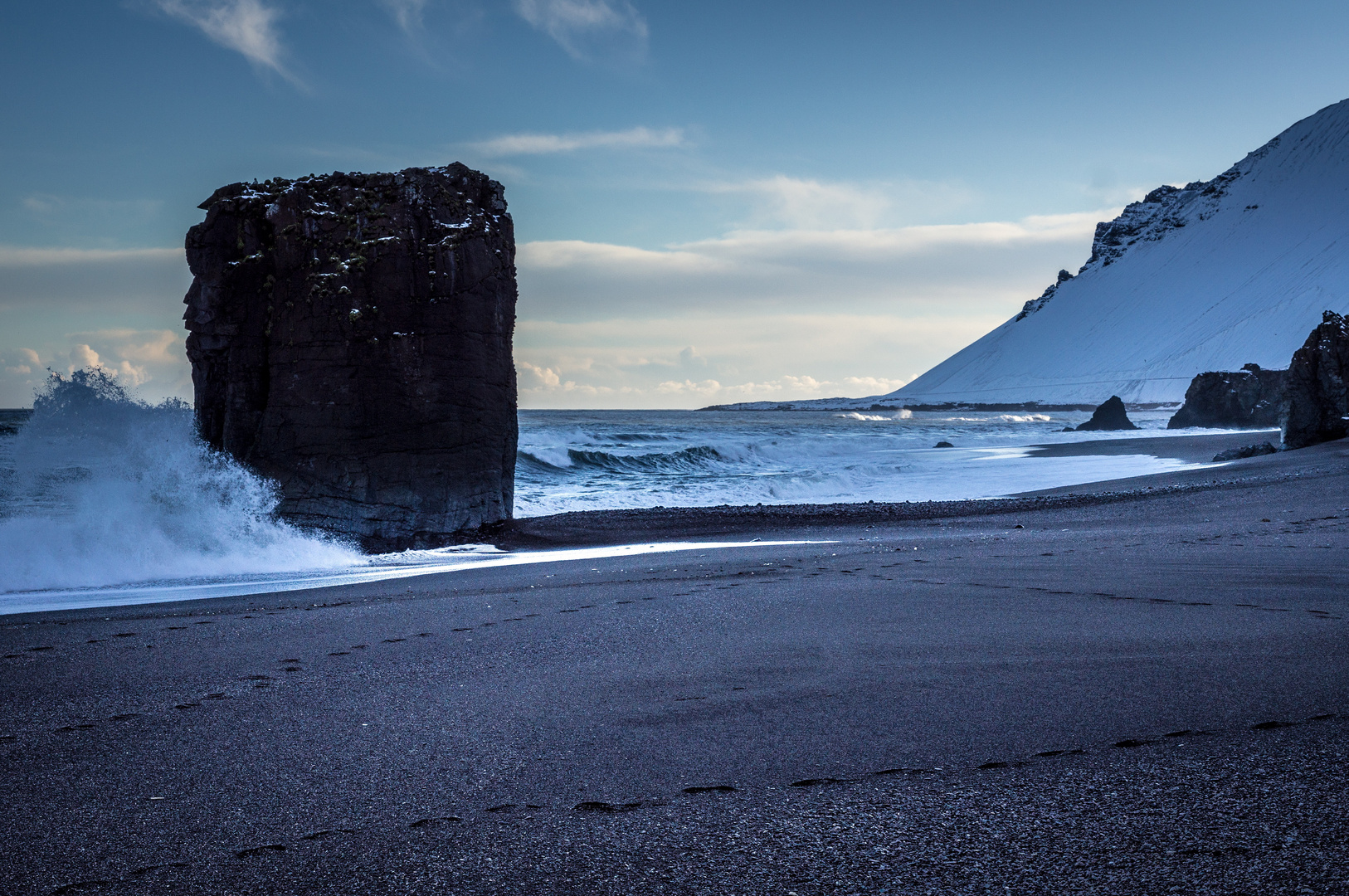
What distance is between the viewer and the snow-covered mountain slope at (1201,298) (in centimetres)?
12850

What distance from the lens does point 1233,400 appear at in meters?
49.2

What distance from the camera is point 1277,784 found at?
223 cm

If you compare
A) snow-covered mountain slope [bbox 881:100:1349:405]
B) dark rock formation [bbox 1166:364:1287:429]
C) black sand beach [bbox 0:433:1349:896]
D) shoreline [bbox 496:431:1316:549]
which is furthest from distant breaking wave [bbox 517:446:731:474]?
snow-covered mountain slope [bbox 881:100:1349:405]

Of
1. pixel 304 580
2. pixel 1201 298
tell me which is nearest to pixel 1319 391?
pixel 304 580

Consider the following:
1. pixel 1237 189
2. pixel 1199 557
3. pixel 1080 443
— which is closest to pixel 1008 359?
pixel 1237 189

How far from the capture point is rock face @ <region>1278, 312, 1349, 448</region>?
19.5 m

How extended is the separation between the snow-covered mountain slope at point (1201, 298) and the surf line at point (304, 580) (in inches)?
5088

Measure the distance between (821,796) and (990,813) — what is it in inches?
17.2

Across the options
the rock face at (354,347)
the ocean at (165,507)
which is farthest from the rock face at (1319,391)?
the rock face at (354,347)

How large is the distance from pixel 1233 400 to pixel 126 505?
55660 mm

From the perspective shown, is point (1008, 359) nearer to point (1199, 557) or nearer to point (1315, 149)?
point (1315, 149)

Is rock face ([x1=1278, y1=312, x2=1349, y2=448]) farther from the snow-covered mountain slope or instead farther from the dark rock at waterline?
the snow-covered mountain slope

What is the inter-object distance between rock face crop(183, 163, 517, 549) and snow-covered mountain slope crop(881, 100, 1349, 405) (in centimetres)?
12941

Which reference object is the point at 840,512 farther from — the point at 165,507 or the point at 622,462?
the point at 622,462
